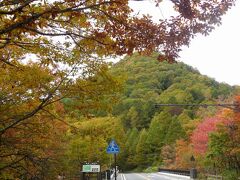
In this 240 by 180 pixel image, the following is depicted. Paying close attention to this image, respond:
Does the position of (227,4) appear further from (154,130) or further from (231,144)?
(154,130)

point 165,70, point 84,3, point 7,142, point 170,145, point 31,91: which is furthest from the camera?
point 165,70

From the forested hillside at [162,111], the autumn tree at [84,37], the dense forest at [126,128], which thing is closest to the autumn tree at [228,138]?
the dense forest at [126,128]

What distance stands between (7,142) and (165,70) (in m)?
124

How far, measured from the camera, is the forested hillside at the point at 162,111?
85.6 meters

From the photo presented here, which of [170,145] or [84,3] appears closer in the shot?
[84,3]

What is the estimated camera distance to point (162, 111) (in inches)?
4439

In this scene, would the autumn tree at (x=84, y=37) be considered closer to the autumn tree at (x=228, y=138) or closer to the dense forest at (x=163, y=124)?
the dense forest at (x=163, y=124)

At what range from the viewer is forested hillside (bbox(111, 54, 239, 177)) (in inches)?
3369

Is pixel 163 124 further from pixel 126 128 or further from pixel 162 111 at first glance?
pixel 126 128

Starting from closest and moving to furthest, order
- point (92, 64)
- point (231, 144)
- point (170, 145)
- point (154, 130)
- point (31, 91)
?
point (92, 64)
point (31, 91)
point (231, 144)
point (170, 145)
point (154, 130)

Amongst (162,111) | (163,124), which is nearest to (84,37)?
(163,124)

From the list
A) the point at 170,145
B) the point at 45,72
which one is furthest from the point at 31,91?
the point at 170,145

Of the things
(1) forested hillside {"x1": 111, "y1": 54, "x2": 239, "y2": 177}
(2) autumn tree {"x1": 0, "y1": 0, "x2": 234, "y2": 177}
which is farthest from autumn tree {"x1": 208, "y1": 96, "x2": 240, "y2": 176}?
(1) forested hillside {"x1": 111, "y1": 54, "x2": 239, "y2": 177}

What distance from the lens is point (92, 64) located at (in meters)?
9.84
